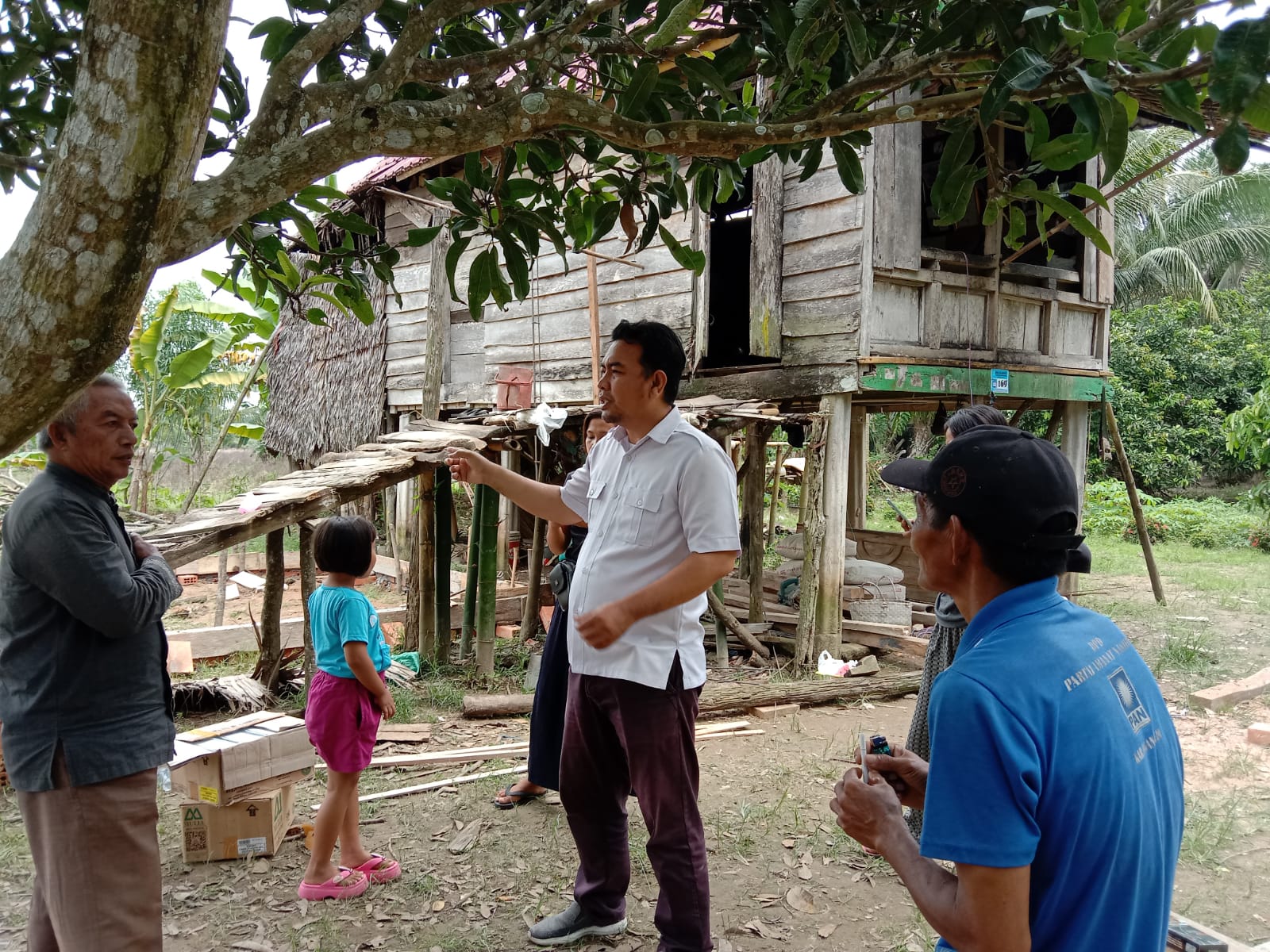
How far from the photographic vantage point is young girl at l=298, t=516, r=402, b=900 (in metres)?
3.34

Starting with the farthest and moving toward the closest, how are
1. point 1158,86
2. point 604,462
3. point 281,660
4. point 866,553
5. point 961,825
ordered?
1. point 866,553
2. point 281,660
3. point 604,462
4. point 1158,86
5. point 961,825

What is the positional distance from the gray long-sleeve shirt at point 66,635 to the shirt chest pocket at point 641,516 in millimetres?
1346

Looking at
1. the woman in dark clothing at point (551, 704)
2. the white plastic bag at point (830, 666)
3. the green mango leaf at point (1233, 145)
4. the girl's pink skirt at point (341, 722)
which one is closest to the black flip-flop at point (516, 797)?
the woman in dark clothing at point (551, 704)

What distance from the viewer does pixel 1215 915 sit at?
3.64 metres

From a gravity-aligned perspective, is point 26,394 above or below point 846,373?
below

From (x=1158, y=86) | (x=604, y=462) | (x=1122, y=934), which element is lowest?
(x=1122, y=934)

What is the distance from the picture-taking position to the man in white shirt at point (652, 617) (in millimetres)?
2607

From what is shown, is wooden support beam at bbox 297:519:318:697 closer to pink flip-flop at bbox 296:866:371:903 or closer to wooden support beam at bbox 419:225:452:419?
pink flip-flop at bbox 296:866:371:903

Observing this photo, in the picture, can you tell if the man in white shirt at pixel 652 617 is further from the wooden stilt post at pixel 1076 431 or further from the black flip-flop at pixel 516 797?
the wooden stilt post at pixel 1076 431

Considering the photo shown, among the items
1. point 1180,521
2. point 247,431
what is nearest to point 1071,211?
point 247,431

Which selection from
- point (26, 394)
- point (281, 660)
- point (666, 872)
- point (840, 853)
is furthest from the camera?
point (281, 660)

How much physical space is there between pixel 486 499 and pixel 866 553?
534 cm

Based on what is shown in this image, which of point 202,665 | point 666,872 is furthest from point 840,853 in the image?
point 202,665

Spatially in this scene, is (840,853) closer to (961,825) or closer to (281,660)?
(961,825)
